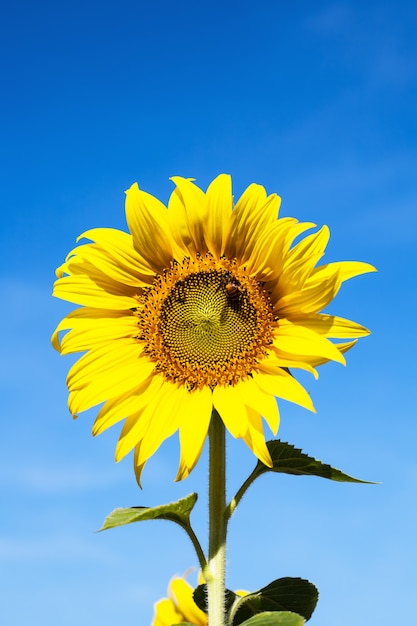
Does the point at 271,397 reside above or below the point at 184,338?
below

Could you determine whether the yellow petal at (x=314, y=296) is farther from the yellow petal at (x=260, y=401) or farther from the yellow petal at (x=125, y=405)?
the yellow petal at (x=125, y=405)

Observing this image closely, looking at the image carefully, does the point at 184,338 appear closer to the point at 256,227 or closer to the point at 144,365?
the point at 144,365

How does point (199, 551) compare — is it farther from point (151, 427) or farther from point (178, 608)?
point (178, 608)

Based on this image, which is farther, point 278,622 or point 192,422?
point 192,422

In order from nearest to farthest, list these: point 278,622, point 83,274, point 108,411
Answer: point 278,622
point 108,411
point 83,274

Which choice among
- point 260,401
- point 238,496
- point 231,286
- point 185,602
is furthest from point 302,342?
point 185,602

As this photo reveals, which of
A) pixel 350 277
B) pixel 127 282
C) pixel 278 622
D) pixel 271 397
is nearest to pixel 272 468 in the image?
pixel 271 397
